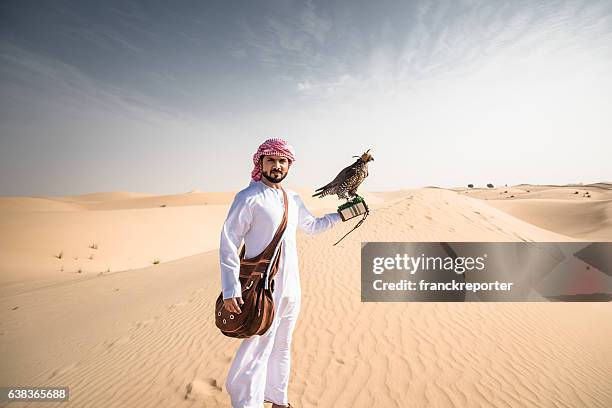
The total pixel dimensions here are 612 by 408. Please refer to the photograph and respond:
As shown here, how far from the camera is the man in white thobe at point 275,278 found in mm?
2492

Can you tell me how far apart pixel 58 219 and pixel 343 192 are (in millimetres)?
20903

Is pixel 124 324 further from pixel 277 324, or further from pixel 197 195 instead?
pixel 197 195

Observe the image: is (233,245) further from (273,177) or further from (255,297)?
(273,177)

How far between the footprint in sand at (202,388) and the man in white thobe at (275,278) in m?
1.15

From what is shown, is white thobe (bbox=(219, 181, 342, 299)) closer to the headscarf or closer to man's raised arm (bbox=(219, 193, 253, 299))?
man's raised arm (bbox=(219, 193, 253, 299))

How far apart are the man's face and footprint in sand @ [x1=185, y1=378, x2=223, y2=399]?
110 inches

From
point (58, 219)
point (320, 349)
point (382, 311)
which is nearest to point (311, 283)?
point (382, 311)

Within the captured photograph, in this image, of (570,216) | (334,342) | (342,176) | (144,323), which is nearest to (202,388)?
(334,342)

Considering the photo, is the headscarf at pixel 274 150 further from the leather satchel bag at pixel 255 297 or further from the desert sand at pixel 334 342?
the desert sand at pixel 334 342

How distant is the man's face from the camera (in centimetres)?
270

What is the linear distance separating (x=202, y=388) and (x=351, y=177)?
3.18 metres

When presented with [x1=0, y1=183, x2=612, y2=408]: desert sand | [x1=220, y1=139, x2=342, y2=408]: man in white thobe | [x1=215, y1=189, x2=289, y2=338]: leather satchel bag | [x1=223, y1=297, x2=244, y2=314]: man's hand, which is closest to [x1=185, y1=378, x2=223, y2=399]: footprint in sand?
[x1=0, y1=183, x2=612, y2=408]: desert sand

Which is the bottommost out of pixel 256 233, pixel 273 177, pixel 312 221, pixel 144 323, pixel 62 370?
pixel 62 370

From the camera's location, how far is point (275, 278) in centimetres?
272
